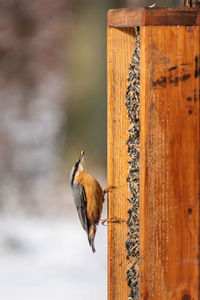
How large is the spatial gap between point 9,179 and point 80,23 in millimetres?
2114

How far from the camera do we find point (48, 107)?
9156mm

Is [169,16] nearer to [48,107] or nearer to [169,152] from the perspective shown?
[169,152]

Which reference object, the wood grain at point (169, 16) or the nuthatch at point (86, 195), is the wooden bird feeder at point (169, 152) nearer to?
the wood grain at point (169, 16)

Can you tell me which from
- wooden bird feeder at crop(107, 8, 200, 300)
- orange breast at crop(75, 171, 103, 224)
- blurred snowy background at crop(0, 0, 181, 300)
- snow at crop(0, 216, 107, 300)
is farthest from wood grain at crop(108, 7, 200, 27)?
blurred snowy background at crop(0, 0, 181, 300)

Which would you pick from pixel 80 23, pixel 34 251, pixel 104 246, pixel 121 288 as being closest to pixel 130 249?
pixel 121 288

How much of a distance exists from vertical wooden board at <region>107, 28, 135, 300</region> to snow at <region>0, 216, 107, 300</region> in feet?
8.30

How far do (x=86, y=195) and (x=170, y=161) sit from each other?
1.33 m

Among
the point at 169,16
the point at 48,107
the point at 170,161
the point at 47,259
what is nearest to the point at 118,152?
the point at 170,161

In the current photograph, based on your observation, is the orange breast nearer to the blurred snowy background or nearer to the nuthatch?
the nuthatch

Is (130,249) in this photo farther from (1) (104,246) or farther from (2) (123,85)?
(1) (104,246)

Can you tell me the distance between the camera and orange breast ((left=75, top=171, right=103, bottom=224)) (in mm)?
3977

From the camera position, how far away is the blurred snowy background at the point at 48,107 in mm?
8445

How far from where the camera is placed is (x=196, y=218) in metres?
2.76

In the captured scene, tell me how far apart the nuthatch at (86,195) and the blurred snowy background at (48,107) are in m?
3.67
